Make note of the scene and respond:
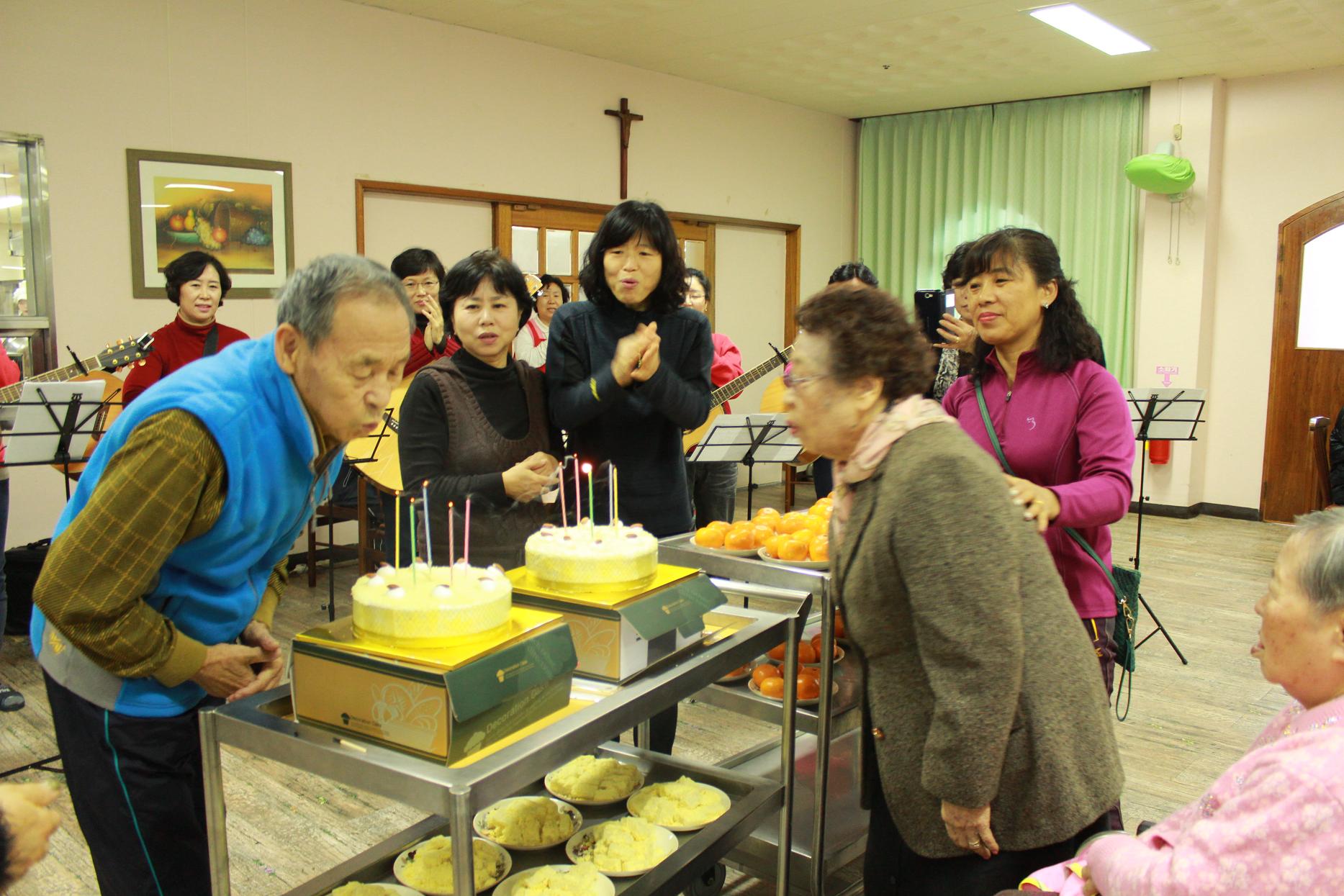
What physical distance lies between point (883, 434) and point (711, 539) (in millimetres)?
968

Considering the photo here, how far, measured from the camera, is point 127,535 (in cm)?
128

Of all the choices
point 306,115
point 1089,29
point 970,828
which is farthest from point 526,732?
point 1089,29


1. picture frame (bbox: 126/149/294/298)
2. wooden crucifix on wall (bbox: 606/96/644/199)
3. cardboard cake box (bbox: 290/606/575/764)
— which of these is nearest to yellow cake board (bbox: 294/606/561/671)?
cardboard cake box (bbox: 290/606/575/764)

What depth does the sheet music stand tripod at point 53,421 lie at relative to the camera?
3.62 meters

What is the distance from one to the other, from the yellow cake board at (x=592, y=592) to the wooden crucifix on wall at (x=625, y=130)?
580cm

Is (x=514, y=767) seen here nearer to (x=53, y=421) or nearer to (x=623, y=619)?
(x=623, y=619)

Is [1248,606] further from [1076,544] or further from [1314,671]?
[1314,671]

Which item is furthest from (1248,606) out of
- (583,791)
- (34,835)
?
(34,835)

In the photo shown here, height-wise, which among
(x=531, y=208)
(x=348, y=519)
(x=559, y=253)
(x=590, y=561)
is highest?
(x=531, y=208)

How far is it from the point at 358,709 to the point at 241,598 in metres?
0.32

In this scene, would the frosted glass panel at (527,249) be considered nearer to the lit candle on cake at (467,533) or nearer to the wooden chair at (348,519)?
the wooden chair at (348,519)

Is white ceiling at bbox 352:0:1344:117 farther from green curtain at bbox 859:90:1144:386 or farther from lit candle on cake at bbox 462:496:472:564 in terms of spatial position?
lit candle on cake at bbox 462:496:472:564

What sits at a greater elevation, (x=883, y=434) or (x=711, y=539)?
(x=883, y=434)

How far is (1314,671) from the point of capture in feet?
4.28
